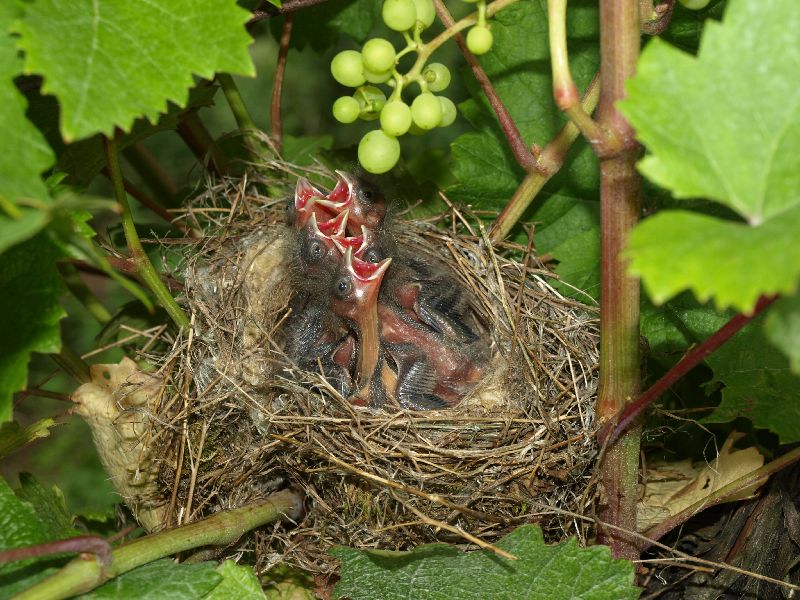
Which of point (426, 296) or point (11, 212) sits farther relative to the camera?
point (426, 296)

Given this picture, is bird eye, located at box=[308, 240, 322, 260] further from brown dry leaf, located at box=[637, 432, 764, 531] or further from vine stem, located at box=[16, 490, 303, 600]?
brown dry leaf, located at box=[637, 432, 764, 531]

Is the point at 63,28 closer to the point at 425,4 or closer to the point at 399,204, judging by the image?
the point at 425,4

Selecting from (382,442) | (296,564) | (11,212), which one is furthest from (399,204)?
(11,212)

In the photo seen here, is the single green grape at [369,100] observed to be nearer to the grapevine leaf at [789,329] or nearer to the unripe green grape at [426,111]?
the unripe green grape at [426,111]

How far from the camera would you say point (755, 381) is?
1541mm

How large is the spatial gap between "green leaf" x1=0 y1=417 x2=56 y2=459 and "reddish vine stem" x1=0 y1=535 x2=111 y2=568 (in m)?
0.44

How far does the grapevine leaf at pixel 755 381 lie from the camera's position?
1.49m

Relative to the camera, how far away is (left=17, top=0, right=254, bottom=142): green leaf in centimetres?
105

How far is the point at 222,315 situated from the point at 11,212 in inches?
43.4

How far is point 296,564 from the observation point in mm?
1757

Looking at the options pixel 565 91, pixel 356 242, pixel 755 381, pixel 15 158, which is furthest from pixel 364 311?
pixel 15 158

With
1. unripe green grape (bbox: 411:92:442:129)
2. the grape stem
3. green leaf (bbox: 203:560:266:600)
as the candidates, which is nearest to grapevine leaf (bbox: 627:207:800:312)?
the grape stem

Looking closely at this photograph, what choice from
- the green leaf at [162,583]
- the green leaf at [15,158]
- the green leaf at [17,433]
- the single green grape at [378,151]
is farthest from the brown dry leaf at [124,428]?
the green leaf at [15,158]

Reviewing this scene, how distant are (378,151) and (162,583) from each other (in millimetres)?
803
